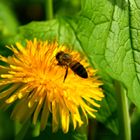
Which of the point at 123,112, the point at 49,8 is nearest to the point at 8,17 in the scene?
the point at 49,8

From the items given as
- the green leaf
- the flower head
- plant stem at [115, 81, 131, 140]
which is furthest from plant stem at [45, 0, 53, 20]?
the green leaf

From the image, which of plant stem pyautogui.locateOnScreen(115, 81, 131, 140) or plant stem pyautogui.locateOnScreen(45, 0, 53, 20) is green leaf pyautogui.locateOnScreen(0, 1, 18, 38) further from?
plant stem pyautogui.locateOnScreen(115, 81, 131, 140)

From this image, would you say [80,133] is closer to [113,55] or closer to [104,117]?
[104,117]

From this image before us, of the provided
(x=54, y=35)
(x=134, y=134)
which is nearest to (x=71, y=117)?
(x=54, y=35)

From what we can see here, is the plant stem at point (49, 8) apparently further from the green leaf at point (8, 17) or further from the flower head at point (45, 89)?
the green leaf at point (8, 17)

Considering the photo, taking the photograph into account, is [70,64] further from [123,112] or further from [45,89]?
[123,112]
